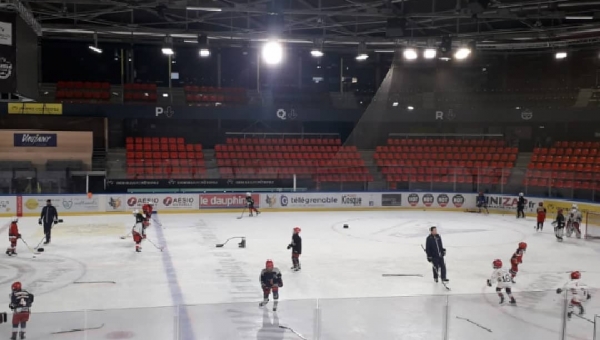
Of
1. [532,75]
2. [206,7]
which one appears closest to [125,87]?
[206,7]

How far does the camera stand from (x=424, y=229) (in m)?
21.9

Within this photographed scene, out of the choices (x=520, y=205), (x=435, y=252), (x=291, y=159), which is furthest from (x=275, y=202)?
(x=435, y=252)

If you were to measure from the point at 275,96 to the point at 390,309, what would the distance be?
27.0 metres

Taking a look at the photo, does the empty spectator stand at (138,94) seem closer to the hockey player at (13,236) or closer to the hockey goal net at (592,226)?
the hockey player at (13,236)

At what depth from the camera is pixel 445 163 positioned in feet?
102

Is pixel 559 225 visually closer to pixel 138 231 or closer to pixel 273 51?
pixel 273 51

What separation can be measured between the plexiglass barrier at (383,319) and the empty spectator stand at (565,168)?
18493 millimetres

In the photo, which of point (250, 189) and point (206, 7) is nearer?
point (206, 7)

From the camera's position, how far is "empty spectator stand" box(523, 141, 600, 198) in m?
25.0

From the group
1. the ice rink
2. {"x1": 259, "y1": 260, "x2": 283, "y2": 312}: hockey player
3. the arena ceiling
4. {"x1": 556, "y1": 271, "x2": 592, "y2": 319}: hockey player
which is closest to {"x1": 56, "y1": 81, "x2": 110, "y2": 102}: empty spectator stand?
the arena ceiling

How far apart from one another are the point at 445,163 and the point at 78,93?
19.4 meters

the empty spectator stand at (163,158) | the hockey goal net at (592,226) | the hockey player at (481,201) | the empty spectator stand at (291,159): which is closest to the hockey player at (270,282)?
the hockey goal net at (592,226)

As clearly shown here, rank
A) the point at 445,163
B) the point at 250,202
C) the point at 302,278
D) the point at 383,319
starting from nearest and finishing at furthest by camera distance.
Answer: the point at 383,319 → the point at 302,278 → the point at 250,202 → the point at 445,163

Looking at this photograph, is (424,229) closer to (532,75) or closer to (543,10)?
(543,10)
